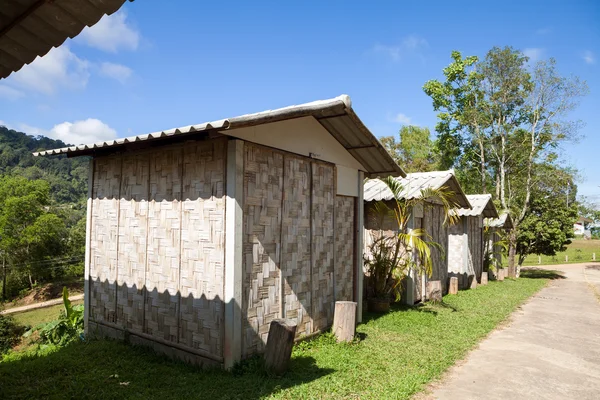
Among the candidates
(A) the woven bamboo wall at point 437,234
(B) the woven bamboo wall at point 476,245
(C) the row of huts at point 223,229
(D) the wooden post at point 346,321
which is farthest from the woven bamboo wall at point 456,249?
(D) the wooden post at point 346,321

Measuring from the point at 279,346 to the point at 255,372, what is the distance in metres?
0.46

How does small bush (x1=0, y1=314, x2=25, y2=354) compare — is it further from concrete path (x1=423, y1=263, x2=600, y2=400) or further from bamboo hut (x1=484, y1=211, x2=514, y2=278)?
bamboo hut (x1=484, y1=211, x2=514, y2=278)

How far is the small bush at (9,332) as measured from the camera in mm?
12398

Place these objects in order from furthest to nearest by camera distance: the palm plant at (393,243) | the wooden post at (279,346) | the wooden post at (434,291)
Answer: the wooden post at (434,291) < the palm plant at (393,243) < the wooden post at (279,346)

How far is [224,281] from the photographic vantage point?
4.69 m

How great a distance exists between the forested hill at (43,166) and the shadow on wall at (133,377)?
5486cm

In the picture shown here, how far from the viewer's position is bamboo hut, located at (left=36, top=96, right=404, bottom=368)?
4730mm

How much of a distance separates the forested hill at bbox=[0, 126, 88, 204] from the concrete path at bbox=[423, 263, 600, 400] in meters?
57.1

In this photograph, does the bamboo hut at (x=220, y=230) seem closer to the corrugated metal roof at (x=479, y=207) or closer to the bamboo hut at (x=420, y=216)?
the bamboo hut at (x=420, y=216)

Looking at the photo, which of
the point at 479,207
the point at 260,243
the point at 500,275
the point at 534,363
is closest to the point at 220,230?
the point at 260,243

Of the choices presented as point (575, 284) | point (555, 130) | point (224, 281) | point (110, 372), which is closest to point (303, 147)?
point (224, 281)

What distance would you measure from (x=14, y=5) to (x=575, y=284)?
1980 centimetres

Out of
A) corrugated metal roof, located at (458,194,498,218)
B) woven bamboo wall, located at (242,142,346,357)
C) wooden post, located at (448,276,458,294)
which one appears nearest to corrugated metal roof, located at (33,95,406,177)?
woven bamboo wall, located at (242,142,346,357)

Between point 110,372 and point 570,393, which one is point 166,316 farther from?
point 570,393
